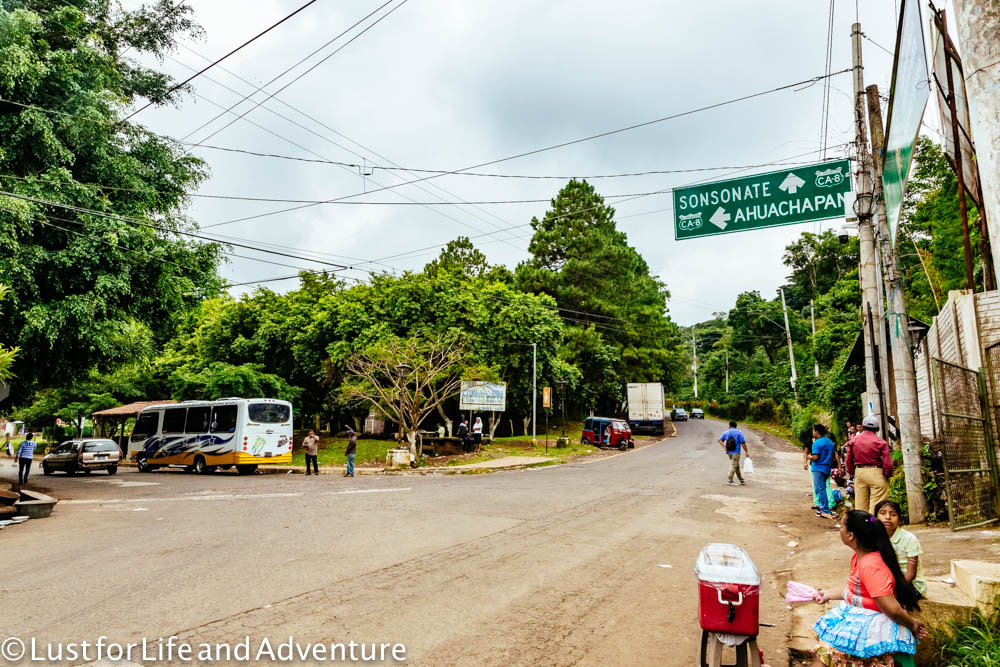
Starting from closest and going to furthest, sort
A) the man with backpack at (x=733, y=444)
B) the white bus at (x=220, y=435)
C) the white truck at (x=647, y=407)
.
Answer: the man with backpack at (x=733, y=444)
the white bus at (x=220, y=435)
the white truck at (x=647, y=407)

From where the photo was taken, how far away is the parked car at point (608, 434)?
35125 millimetres

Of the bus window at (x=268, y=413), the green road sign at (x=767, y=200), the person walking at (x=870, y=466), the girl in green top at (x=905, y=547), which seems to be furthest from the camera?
the bus window at (x=268, y=413)

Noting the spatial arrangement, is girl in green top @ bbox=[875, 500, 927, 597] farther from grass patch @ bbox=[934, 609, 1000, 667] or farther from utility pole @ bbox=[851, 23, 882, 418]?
utility pole @ bbox=[851, 23, 882, 418]

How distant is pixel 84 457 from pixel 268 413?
812 cm

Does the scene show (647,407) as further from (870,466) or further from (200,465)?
(870,466)

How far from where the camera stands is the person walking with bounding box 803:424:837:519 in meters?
11.4

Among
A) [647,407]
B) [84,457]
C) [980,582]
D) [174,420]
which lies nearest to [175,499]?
[174,420]

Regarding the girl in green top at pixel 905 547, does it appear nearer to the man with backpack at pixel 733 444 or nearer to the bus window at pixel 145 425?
the man with backpack at pixel 733 444

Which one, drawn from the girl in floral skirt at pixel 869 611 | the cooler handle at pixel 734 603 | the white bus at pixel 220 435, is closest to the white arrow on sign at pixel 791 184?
the girl in floral skirt at pixel 869 611

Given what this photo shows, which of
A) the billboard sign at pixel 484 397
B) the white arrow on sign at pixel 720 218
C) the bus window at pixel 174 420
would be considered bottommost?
the bus window at pixel 174 420

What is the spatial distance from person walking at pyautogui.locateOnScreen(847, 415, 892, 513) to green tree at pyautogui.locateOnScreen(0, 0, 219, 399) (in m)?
15.6

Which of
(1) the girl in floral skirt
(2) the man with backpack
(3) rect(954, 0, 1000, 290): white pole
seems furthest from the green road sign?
(2) the man with backpack

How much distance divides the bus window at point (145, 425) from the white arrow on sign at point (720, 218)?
2727cm

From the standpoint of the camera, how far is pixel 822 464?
37.6 feet
